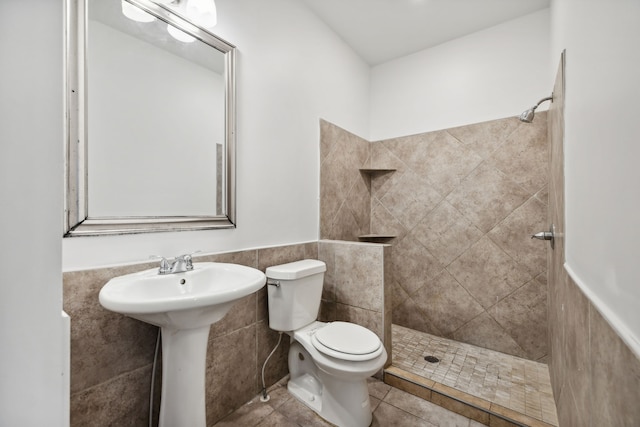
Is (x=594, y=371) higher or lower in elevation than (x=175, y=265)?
lower

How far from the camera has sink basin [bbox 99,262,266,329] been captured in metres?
0.85

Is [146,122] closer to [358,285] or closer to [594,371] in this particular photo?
[358,285]

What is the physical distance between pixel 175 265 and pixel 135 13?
1.10 metres

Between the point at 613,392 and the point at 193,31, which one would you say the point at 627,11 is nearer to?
the point at 613,392

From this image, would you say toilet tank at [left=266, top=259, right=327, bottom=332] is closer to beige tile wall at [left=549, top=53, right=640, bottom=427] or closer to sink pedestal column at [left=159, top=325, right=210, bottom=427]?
sink pedestal column at [left=159, top=325, right=210, bottom=427]

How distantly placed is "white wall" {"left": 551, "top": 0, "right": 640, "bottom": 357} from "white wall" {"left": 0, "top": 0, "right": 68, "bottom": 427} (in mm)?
822

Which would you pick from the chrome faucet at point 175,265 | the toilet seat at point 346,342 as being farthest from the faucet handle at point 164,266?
the toilet seat at point 346,342

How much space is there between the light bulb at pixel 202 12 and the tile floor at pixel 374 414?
205 cm

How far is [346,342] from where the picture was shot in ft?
4.79

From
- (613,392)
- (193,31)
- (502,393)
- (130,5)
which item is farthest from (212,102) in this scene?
(502,393)

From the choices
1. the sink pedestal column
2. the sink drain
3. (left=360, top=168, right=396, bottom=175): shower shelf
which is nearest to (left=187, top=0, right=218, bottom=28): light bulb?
the sink pedestal column

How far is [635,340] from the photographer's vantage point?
469mm

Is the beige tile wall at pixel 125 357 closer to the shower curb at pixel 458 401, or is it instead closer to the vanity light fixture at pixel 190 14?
the shower curb at pixel 458 401

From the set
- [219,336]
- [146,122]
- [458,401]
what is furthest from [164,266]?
[458,401]
